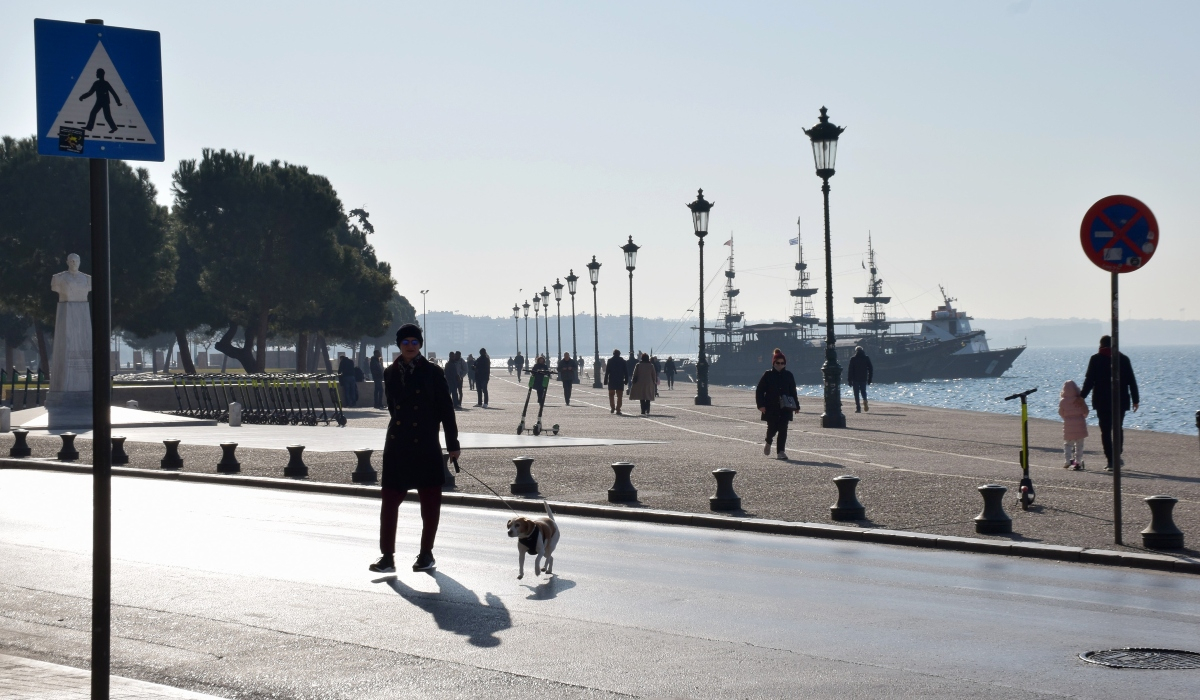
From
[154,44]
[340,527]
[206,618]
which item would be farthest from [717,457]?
[154,44]

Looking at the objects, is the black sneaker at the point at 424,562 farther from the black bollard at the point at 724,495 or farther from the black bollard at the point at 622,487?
the black bollard at the point at 622,487

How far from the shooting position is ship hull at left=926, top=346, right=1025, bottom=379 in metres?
A: 144

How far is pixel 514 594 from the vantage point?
27.6 feet

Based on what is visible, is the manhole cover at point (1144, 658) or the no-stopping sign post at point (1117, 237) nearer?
the manhole cover at point (1144, 658)

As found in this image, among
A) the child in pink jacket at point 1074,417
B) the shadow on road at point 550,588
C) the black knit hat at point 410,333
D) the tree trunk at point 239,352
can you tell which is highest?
the tree trunk at point 239,352

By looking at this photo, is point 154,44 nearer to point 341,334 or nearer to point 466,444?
point 466,444

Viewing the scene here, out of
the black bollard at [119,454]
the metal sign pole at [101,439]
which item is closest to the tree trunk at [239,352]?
the black bollard at [119,454]

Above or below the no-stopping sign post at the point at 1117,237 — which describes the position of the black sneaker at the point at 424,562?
below

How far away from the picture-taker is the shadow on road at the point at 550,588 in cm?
834

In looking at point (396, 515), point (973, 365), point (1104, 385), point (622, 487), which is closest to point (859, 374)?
point (1104, 385)

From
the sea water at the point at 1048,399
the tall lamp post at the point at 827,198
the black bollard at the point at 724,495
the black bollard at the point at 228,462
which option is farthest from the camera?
the sea water at the point at 1048,399

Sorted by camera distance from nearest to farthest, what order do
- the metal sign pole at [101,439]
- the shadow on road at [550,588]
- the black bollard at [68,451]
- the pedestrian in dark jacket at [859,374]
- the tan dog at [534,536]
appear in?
the metal sign pole at [101,439] < the shadow on road at [550,588] < the tan dog at [534,536] < the black bollard at [68,451] < the pedestrian in dark jacket at [859,374]

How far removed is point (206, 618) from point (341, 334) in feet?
200

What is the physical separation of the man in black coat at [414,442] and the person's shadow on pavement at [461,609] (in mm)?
421
